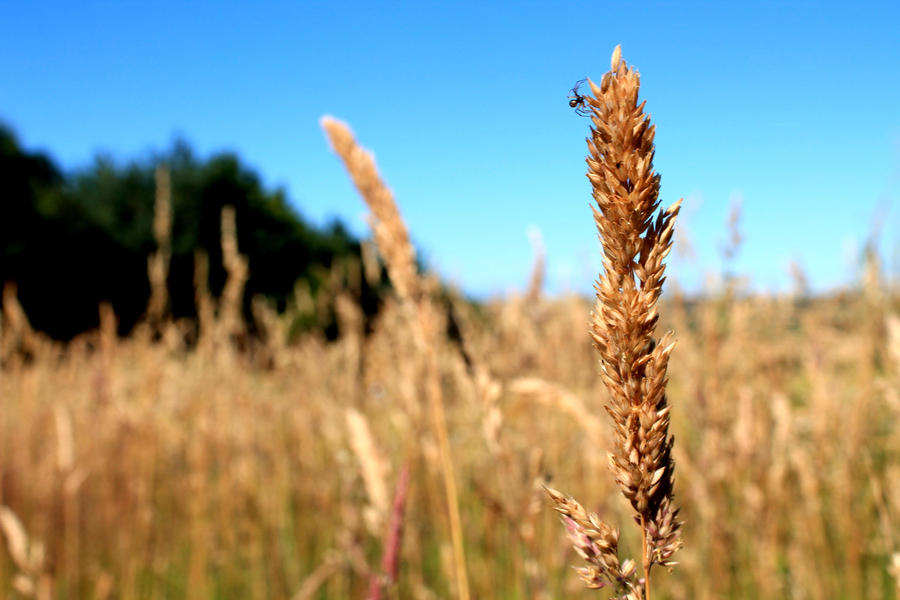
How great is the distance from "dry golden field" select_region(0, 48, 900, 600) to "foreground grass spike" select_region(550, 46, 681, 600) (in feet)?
1.87

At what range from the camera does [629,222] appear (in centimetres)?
43

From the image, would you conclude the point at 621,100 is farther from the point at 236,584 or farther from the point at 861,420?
the point at 236,584

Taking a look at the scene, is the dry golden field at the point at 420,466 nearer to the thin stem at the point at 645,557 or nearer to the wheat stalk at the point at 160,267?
the wheat stalk at the point at 160,267

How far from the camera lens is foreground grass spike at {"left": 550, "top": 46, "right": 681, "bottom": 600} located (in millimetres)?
424

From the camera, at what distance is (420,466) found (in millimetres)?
3273

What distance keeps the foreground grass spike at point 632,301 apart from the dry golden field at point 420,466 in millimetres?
570

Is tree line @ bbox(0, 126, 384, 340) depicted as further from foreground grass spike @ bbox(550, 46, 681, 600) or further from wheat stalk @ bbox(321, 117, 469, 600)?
foreground grass spike @ bbox(550, 46, 681, 600)

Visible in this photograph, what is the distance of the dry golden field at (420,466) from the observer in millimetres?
1569

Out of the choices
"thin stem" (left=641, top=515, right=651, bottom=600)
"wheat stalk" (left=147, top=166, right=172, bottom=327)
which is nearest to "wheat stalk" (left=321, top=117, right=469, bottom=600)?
"thin stem" (left=641, top=515, right=651, bottom=600)

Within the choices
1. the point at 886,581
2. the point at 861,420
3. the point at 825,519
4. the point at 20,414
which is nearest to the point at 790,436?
the point at 861,420

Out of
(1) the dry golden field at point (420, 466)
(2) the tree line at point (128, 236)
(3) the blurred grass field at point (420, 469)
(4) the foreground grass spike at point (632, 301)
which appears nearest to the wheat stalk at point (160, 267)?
(1) the dry golden field at point (420, 466)

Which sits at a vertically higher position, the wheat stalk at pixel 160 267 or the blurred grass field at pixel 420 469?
the wheat stalk at pixel 160 267

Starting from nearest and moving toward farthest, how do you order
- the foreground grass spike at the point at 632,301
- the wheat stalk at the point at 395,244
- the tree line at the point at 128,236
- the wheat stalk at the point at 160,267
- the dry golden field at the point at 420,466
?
1. the foreground grass spike at the point at 632,301
2. the wheat stalk at the point at 395,244
3. the dry golden field at the point at 420,466
4. the wheat stalk at the point at 160,267
5. the tree line at the point at 128,236

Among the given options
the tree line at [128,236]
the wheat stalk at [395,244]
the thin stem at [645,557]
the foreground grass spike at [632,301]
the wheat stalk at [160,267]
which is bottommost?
the thin stem at [645,557]
